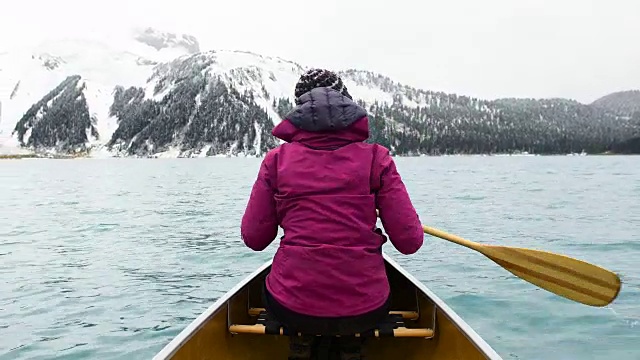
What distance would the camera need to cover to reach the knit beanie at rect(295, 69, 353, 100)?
4.12m

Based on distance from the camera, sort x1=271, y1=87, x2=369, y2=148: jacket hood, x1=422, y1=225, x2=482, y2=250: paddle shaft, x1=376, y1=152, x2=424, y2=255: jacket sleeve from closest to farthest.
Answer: x1=271, y1=87, x2=369, y2=148: jacket hood
x1=376, y1=152, x2=424, y2=255: jacket sleeve
x1=422, y1=225, x2=482, y2=250: paddle shaft

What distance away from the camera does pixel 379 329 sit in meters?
4.20

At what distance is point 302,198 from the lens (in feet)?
12.5

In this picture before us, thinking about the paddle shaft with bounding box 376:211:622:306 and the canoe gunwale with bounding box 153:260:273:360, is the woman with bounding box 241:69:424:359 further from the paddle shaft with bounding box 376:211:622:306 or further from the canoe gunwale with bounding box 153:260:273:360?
the paddle shaft with bounding box 376:211:622:306

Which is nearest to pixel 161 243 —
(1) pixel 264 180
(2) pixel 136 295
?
(2) pixel 136 295

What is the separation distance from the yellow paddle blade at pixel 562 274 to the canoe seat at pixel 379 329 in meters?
1.01

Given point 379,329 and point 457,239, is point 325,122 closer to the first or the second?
point 379,329

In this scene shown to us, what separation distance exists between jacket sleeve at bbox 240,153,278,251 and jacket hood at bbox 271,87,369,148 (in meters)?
0.24

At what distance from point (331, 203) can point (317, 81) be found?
883mm

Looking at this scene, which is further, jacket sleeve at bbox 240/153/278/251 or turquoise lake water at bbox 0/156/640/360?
turquoise lake water at bbox 0/156/640/360

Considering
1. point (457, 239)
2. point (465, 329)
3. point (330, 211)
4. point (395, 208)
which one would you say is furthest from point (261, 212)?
point (457, 239)

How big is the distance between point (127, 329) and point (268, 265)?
3740 mm

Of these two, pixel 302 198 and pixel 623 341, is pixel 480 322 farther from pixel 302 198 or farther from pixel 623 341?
pixel 302 198

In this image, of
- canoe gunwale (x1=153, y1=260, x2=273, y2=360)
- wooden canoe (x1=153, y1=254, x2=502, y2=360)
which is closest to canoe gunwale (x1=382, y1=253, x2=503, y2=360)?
wooden canoe (x1=153, y1=254, x2=502, y2=360)
